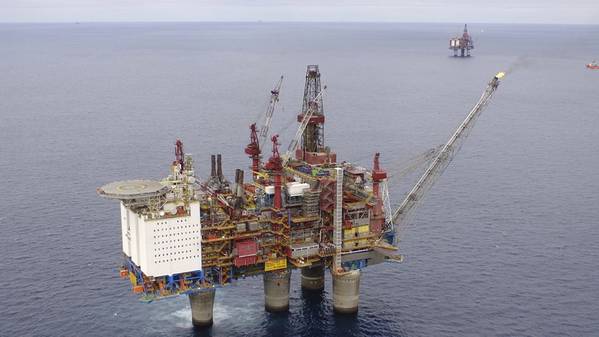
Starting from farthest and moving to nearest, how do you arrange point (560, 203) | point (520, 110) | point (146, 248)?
1. point (520, 110)
2. point (560, 203)
3. point (146, 248)

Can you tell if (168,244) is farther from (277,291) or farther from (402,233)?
(402,233)

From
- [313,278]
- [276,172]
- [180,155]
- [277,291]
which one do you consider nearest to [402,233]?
[313,278]

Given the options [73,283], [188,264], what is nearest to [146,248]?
[188,264]

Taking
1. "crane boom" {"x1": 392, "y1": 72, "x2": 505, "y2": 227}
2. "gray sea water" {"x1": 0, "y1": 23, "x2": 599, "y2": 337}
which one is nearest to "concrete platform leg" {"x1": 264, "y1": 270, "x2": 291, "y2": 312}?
"gray sea water" {"x1": 0, "y1": 23, "x2": 599, "y2": 337}

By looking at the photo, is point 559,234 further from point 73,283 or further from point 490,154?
point 73,283

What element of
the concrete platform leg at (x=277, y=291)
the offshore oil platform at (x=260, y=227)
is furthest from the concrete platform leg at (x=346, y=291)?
the concrete platform leg at (x=277, y=291)

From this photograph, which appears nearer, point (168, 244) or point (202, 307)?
point (168, 244)
